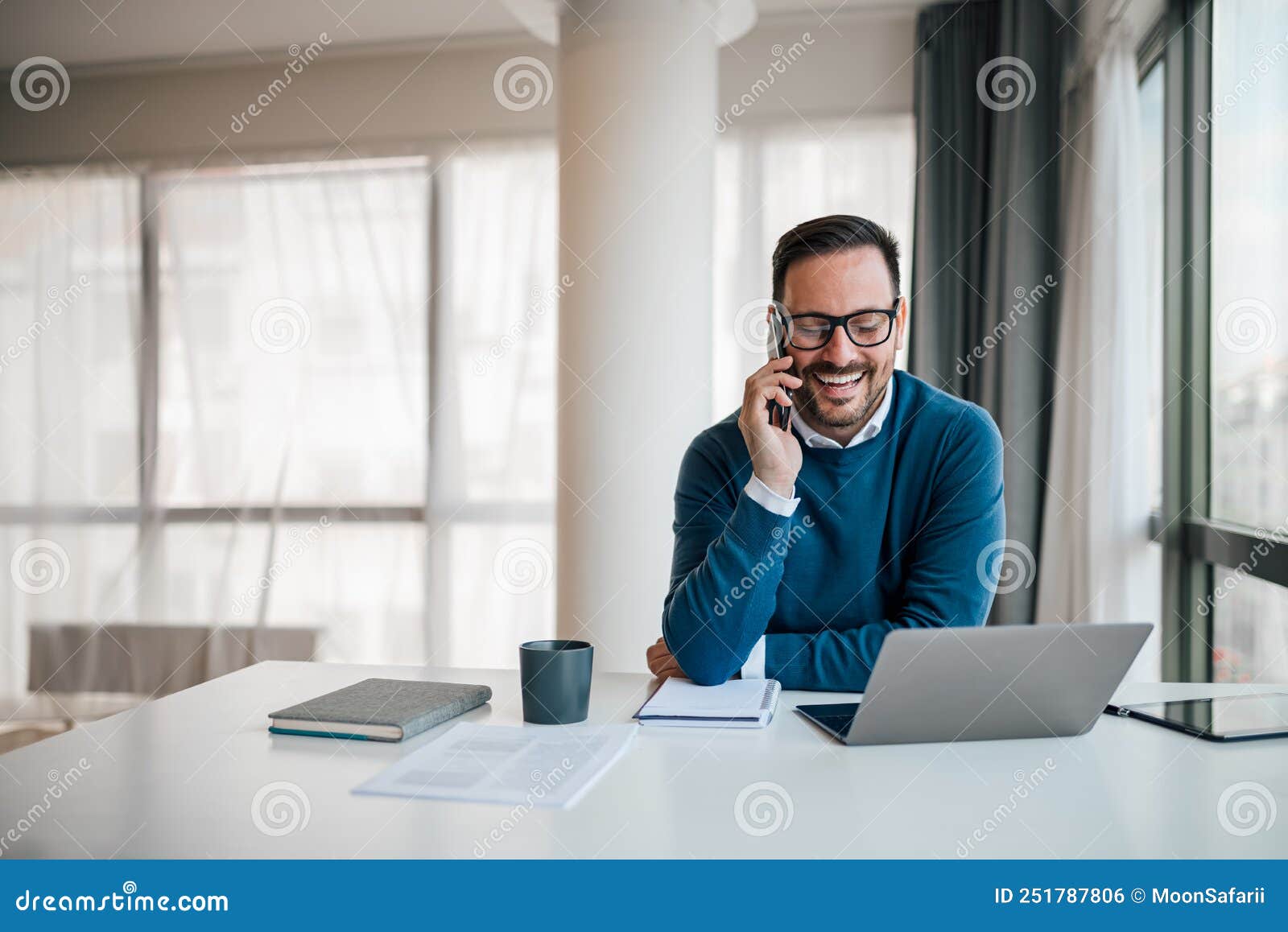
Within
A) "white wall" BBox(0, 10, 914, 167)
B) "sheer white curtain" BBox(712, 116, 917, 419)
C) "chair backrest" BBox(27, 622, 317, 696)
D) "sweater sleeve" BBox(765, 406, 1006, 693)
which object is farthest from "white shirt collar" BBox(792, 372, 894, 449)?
"chair backrest" BBox(27, 622, 317, 696)

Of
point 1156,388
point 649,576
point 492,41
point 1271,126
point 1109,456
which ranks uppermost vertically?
point 492,41

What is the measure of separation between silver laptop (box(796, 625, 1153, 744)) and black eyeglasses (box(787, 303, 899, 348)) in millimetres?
693

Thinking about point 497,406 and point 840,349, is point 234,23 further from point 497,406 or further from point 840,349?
point 840,349

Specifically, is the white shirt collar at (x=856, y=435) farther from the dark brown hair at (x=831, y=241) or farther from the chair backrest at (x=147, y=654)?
the chair backrest at (x=147, y=654)

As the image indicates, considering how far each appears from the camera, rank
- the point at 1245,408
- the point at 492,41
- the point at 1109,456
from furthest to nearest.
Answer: the point at 492,41 → the point at 1109,456 → the point at 1245,408

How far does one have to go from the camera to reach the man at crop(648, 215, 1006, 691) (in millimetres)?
1512

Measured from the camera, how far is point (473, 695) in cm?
124

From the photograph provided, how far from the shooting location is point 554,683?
3.83ft

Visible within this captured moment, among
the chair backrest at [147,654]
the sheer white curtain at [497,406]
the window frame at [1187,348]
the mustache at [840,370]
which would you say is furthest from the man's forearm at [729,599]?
the chair backrest at [147,654]

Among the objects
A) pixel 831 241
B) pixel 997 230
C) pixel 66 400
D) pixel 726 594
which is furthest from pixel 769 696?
pixel 66 400

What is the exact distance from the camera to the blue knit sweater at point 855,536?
1.45 m

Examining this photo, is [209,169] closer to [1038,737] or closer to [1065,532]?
[1065,532]

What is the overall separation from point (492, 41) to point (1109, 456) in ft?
8.57

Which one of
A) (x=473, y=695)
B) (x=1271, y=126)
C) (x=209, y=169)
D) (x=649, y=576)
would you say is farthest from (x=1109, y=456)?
(x=209, y=169)
